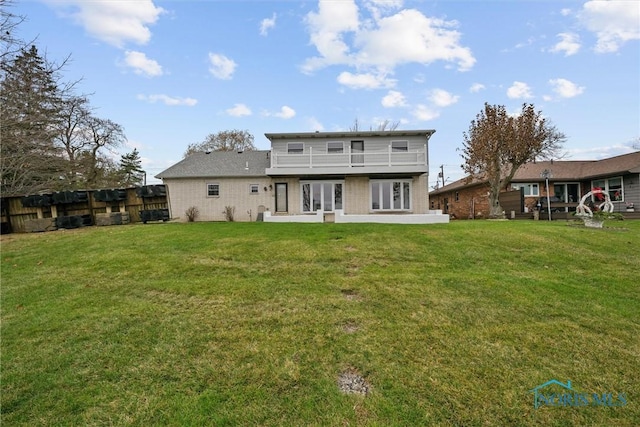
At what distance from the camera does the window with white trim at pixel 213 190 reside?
1920cm

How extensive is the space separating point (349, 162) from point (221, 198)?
28.0 feet

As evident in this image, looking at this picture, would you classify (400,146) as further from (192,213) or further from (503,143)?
(192,213)

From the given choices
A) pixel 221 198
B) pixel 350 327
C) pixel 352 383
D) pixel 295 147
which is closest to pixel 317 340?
pixel 350 327

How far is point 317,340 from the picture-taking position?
3.80 metres

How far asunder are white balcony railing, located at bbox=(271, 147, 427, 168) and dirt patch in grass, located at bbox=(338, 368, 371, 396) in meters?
15.2

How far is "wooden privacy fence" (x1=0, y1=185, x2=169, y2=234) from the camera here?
13.2m

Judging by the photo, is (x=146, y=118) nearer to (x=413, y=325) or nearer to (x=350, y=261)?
(x=350, y=261)

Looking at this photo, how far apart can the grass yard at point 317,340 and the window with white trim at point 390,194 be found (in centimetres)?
1086

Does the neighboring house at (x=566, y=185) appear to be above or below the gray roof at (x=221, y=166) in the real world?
below

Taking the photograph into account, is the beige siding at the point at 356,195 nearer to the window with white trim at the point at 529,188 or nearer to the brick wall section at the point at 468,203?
the brick wall section at the point at 468,203

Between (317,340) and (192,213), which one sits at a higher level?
(192,213)

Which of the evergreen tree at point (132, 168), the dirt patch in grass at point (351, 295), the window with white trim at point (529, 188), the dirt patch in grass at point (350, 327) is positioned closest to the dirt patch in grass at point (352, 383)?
the dirt patch in grass at point (350, 327)

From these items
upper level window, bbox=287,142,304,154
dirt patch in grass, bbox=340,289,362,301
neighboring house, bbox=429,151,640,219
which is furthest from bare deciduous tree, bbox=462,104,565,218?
dirt patch in grass, bbox=340,289,362,301

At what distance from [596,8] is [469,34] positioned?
446 cm
